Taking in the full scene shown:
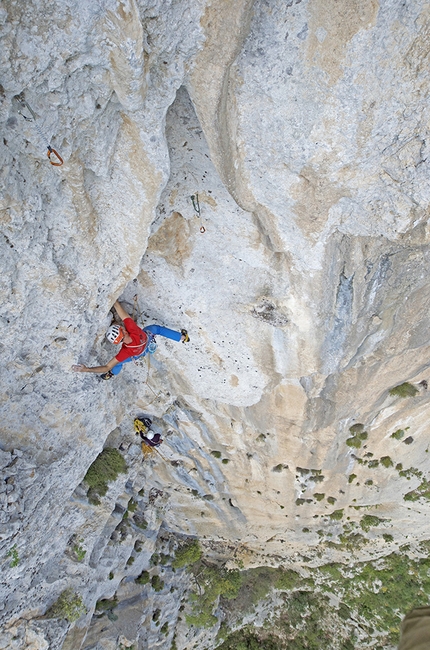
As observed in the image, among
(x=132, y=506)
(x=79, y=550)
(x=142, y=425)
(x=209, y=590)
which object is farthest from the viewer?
(x=209, y=590)

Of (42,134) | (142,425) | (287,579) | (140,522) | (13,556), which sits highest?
(42,134)

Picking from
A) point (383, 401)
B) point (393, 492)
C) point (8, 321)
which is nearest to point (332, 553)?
point (393, 492)

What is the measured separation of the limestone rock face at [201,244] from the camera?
2768 millimetres

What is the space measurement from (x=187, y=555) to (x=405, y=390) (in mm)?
8118

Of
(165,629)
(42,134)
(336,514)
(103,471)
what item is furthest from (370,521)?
(42,134)

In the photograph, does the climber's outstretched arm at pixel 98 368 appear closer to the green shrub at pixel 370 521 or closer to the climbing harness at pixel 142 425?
the climbing harness at pixel 142 425

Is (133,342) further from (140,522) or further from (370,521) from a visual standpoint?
(370,521)

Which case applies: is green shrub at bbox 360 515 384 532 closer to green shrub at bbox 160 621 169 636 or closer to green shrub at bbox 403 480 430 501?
green shrub at bbox 403 480 430 501

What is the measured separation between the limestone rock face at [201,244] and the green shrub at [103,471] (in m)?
0.20

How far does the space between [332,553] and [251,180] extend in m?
11.9

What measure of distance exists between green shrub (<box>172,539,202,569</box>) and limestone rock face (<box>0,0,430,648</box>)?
10.4 ft

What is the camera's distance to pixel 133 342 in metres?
5.27

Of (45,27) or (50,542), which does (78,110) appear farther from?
(50,542)

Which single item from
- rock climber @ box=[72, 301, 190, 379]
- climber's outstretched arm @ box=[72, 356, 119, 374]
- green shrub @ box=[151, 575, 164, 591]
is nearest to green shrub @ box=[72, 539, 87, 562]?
rock climber @ box=[72, 301, 190, 379]
